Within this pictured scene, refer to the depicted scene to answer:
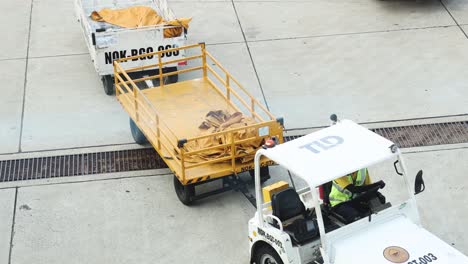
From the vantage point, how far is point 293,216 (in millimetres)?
7957

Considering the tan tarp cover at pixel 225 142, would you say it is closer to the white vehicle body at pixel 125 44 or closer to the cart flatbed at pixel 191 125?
the cart flatbed at pixel 191 125

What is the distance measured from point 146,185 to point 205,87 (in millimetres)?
1905

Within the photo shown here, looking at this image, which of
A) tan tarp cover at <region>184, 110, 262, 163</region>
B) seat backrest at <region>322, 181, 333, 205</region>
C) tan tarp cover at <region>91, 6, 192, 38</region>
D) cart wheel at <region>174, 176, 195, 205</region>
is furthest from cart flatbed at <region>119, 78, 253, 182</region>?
seat backrest at <region>322, 181, 333, 205</region>

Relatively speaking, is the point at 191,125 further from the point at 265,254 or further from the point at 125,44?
the point at 265,254

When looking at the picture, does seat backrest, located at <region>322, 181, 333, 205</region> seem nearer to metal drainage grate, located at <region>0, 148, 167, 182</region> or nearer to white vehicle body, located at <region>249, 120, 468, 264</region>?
white vehicle body, located at <region>249, 120, 468, 264</region>

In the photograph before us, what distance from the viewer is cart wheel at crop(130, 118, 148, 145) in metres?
11.0

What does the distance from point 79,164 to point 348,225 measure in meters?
4.55

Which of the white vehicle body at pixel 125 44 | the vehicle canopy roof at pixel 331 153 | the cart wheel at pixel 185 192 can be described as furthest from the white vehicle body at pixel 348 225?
the white vehicle body at pixel 125 44

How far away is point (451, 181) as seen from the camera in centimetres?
1020

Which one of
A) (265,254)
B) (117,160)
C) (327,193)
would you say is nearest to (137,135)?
(117,160)

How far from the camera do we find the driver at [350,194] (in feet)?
25.4

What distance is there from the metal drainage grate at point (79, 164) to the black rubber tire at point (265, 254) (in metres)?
2.77

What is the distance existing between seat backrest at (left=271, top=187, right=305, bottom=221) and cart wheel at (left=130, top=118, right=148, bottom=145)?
11.6 ft

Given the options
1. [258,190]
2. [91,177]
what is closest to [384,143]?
[258,190]
